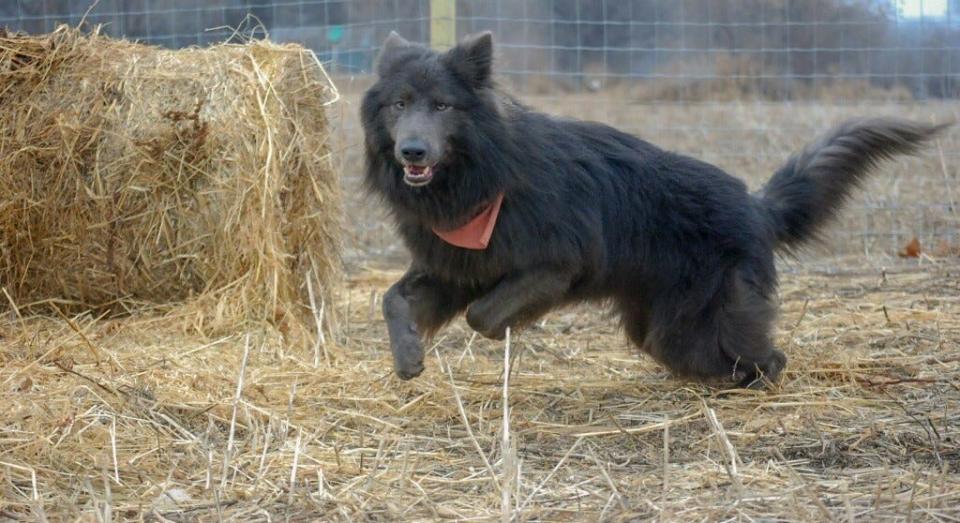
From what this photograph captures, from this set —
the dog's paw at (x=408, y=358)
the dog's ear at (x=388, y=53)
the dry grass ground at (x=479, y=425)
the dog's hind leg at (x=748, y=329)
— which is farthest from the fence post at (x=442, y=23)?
the dog's paw at (x=408, y=358)

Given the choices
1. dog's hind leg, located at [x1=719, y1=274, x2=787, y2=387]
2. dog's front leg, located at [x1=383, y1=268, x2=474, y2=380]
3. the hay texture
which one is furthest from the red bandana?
the hay texture

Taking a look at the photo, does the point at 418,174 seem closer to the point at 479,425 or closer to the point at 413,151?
the point at 413,151

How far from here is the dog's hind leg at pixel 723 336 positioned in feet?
18.5

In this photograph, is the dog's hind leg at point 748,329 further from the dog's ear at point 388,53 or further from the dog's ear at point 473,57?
the dog's ear at point 388,53

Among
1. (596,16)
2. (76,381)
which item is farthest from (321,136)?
(596,16)

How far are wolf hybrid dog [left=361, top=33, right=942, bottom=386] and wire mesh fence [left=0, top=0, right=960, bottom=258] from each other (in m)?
3.85

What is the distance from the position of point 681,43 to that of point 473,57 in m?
5.33

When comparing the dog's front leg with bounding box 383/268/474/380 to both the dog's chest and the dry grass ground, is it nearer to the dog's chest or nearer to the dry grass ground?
the dog's chest

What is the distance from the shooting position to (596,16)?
33.2ft

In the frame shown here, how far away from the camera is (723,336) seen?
18.6ft

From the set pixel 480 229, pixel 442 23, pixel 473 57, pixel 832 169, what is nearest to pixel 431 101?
pixel 473 57

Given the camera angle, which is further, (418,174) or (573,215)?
(573,215)

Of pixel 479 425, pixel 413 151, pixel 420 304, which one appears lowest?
pixel 479 425

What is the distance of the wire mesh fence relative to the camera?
9562mm
